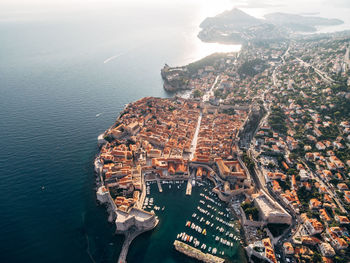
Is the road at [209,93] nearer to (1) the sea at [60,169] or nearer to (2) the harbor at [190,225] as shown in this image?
(1) the sea at [60,169]

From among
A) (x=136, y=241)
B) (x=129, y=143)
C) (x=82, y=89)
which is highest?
(x=82, y=89)

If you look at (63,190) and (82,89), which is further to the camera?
(82,89)

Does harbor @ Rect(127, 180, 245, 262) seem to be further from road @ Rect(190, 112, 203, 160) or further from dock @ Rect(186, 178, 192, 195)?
road @ Rect(190, 112, 203, 160)

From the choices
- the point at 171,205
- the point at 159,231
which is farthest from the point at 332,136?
the point at 159,231

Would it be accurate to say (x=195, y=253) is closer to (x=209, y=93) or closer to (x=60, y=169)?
(x=60, y=169)

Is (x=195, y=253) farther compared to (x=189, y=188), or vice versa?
(x=189, y=188)

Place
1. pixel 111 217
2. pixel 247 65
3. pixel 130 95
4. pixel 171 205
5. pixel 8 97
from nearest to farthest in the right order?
pixel 111 217, pixel 171 205, pixel 8 97, pixel 130 95, pixel 247 65

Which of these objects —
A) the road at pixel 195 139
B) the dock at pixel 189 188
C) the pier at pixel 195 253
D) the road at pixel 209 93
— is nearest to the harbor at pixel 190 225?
the pier at pixel 195 253

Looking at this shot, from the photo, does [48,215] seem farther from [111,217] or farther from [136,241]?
[136,241]

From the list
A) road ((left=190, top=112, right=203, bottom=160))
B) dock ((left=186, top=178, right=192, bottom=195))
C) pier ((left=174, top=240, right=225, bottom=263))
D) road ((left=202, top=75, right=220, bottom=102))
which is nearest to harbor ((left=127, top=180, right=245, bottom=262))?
pier ((left=174, top=240, right=225, bottom=263))

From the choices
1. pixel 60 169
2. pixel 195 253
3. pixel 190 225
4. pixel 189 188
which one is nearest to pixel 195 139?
pixel 189 188
